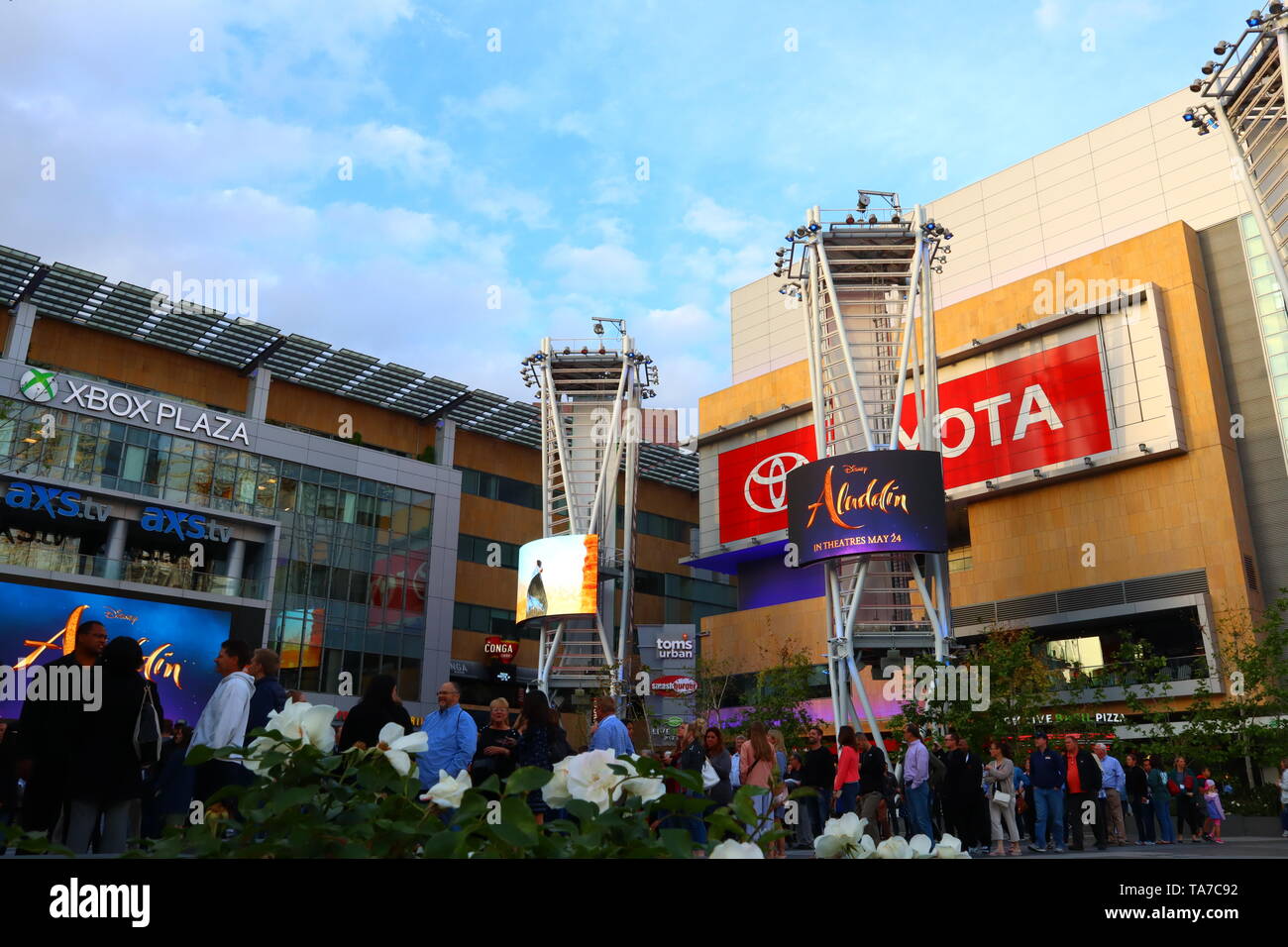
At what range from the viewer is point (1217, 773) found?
32.3 m

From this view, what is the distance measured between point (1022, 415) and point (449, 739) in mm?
40462

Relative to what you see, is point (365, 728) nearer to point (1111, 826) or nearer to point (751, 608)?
point (1111, 826)

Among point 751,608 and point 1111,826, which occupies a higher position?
point 751,608

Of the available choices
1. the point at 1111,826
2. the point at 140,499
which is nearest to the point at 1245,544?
the point at 1111,826

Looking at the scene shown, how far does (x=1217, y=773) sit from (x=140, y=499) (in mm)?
40524

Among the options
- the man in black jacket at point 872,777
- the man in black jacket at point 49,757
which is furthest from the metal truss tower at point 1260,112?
the man in black jacket at point 49,757

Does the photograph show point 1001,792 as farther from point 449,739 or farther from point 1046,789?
point 449,739

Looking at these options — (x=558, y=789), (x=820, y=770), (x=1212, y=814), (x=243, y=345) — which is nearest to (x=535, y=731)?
(x=820, y=770)

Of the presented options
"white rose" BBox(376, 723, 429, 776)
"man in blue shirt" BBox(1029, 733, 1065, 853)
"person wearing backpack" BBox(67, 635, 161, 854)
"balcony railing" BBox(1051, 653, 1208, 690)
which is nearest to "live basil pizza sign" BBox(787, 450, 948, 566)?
"balcony railing" BBox(1051, 653, 1208, 690)

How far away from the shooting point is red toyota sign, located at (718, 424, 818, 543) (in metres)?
54.1

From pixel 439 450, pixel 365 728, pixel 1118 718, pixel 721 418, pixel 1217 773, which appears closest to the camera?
pixel 365 728

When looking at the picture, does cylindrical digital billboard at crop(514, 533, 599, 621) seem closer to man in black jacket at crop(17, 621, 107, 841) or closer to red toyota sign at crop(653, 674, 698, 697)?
red toyota sign at crop(653, 674, 698, 697)

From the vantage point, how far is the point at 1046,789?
18.8m

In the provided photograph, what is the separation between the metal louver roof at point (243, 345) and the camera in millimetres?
42688
